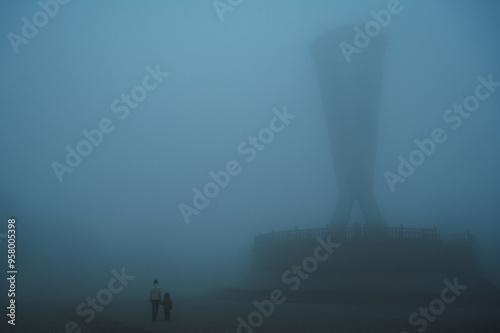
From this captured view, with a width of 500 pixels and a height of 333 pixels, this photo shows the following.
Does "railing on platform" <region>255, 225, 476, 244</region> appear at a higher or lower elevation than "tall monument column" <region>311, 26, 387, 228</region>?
lower

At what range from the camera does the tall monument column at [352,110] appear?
35.3 m

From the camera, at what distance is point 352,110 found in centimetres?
3631

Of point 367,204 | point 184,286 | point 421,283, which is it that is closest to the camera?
point 421,283

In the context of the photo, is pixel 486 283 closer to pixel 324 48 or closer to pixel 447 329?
pixel 447 329

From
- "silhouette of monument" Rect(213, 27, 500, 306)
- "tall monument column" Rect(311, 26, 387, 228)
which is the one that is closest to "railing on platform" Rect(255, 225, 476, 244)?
"silhouette of monument" Rect(213, 27, 500, 306)

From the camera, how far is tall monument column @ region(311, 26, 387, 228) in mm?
35344

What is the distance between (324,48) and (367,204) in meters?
14.1

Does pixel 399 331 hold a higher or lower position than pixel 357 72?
lower

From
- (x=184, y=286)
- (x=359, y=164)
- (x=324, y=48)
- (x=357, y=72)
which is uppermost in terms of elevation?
(x=324, y=48)

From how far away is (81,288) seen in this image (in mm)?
49406

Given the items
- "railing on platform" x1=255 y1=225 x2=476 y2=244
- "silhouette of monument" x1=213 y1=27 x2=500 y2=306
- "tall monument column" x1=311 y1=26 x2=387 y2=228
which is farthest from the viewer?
"tall monument column" x1=311 y1=26 x2=387 y2=228

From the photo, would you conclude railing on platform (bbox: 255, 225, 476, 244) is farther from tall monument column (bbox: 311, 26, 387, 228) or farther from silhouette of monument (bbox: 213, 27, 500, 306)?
tall monument column (bbox: 311, 26, 387, 228)

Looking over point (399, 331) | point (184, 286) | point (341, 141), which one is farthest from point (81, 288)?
point (399, 331)

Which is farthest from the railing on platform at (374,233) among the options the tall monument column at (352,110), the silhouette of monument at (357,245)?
the tall monument column at (352,110)
